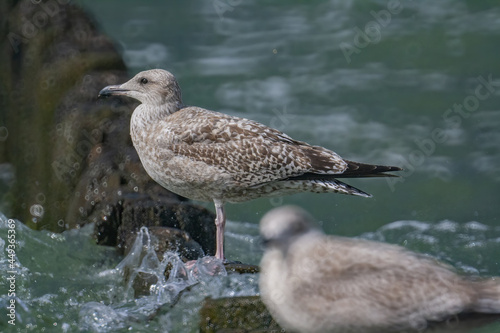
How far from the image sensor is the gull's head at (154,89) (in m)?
7.54

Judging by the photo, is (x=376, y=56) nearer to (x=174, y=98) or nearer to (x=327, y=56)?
(x=327, y=56)

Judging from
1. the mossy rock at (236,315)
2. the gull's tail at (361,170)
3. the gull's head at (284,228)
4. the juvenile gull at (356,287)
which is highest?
the gull's head at (284,228)

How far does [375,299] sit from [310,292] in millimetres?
329

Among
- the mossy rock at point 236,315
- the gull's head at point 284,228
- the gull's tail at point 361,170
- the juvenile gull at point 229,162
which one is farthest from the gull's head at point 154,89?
the gull's head at point 284,228

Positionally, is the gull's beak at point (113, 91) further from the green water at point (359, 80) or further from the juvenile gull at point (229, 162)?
the green water at point (359, 80)

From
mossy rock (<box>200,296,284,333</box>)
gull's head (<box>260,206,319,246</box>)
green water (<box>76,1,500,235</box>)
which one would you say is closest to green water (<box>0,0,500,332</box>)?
green water (<box>76,1,500,235</box>)

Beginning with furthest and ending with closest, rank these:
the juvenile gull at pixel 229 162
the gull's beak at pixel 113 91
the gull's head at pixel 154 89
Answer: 1. the gull's beak at pixel 113 91
2. the gull's head at pixel 154 89
3. the juvenile gull at pixel 229 162

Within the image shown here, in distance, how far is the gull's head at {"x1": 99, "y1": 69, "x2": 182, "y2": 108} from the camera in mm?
7539

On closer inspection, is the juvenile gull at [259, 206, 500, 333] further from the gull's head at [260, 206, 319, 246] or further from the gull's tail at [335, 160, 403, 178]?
the gull's tail at [335, 160, 403, 178]

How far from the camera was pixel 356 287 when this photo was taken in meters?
4.54

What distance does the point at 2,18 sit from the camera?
427 inches

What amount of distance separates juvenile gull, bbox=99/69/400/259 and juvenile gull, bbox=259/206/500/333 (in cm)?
229

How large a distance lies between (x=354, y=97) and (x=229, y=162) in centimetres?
743

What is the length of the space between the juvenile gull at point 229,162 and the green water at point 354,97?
104 cm
